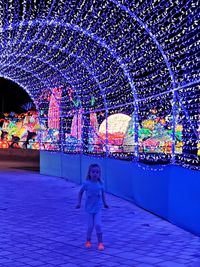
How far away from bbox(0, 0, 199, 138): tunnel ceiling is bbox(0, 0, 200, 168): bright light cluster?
2 centimetres

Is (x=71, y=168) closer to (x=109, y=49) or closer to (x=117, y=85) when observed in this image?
(x=117, y=85)

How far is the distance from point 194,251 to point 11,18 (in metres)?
6.00

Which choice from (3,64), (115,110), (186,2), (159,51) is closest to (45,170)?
(3,64)

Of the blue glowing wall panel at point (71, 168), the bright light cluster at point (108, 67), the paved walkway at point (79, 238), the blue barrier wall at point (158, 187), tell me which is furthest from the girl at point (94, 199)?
the blue glowing wall panel at point (71, 168)

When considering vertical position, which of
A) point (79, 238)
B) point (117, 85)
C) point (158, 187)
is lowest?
point (79, 238)

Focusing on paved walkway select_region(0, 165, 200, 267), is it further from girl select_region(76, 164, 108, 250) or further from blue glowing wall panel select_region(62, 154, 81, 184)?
blue glowing wall panel select_region(62, 154, 81, 184)

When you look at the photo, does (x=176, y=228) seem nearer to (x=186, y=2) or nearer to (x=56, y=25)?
(x=186, y=2)

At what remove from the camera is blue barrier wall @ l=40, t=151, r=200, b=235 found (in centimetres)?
712

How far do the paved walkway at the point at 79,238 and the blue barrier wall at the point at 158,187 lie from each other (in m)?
0.17

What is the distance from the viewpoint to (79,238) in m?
6.67

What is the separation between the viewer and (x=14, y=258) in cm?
556

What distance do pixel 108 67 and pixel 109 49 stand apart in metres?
1.08

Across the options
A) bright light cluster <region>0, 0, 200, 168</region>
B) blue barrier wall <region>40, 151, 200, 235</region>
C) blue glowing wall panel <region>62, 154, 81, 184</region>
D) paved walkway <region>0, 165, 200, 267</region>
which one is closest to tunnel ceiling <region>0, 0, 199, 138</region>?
bright light cluster <region>0, 0, 200, 168</region>

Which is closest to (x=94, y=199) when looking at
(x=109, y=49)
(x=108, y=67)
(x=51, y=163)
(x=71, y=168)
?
(x=109, y=49)
